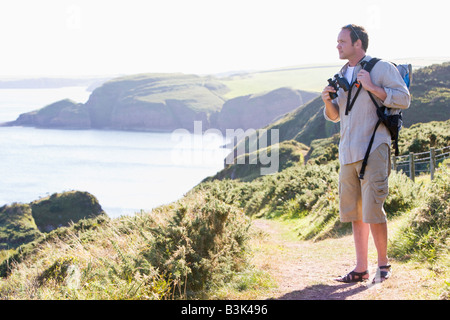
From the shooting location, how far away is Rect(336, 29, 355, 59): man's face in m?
4.24

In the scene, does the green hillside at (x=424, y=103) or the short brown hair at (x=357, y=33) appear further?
the green hillside at (x=424, y=103)

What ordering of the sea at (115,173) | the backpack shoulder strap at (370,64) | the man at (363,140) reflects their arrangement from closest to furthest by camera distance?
the man at (363,140)
the backpack shoulder strap at (370,64)
the sea at (115,173)

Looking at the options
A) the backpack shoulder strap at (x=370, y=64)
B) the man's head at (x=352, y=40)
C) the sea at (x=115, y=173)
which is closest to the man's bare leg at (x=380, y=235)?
the backpack shoulder strap at (x=370, y=64)

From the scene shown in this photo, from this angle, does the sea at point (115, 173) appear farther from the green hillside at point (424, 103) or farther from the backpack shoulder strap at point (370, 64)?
the backpack shoulder strap at point (370, 64)

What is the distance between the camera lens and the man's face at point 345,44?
4.24m

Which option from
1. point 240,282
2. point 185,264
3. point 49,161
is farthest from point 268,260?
point 49,161

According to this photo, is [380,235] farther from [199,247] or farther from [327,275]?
[199,247]

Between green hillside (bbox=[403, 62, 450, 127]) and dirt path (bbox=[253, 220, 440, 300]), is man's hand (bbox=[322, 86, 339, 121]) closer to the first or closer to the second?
dirt path (bbox=[253, 220, 440, 300])

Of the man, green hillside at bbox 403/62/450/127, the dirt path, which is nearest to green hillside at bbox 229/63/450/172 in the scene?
green hillside at bbox 403/62/450/127

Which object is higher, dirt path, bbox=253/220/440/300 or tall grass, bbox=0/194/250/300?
tall grass, bbox=0/194/250/300

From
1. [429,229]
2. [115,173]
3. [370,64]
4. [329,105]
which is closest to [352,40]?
[370,64]

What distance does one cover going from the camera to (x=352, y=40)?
4.23 m

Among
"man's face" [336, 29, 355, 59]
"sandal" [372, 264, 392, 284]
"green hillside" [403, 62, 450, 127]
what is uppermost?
"green hillside" [403, 62, 450, 127]

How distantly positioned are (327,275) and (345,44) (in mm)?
2469
